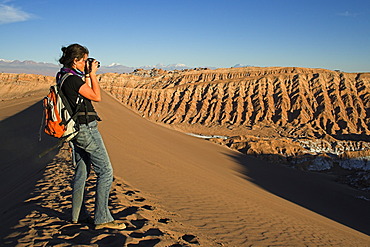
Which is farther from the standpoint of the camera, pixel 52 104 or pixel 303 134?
pixel 303 134

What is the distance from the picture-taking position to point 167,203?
5211 mm

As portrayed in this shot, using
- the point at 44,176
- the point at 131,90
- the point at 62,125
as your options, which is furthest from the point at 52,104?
the point at 131,90

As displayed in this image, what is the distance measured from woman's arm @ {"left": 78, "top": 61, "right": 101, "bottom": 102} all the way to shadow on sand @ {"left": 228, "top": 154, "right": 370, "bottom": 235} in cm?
907

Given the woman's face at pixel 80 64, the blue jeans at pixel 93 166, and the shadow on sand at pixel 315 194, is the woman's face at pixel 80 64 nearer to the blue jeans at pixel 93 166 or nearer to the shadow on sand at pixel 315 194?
the blue jeans at pixel 93 166

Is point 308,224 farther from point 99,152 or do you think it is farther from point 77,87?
point 77,87

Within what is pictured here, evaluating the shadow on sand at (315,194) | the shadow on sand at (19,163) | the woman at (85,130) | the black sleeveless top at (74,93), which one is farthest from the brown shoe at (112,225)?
the shadow on sand at (315,194)

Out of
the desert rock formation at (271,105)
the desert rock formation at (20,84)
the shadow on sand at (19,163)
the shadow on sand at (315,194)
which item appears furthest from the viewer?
the desert rock formation at (20,84)

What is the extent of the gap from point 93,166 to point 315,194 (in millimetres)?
12177

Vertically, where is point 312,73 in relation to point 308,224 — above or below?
above

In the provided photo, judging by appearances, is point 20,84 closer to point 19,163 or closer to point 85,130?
point 19,163

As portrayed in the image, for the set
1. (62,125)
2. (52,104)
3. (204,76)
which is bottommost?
(62,125)

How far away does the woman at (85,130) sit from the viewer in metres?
2.93

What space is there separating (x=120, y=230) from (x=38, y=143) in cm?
731

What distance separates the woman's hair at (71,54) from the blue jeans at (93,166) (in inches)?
26.4
